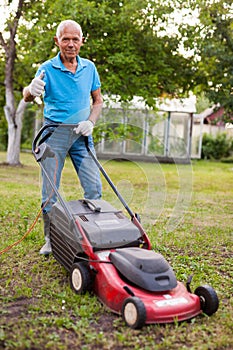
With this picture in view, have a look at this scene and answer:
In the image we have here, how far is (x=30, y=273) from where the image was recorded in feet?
11.9

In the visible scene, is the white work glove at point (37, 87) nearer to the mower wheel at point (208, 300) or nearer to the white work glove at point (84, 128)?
→ the white work glove at point (84, 128)

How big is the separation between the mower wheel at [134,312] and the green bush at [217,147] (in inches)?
836

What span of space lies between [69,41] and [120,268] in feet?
5.88

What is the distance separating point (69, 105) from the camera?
380 cm

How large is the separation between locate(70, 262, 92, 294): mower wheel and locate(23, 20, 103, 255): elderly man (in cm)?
86

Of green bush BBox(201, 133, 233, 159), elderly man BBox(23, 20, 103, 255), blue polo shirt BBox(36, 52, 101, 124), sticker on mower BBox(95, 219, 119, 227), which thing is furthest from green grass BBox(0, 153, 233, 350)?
green bush BBox(201, 133, 233, 159)

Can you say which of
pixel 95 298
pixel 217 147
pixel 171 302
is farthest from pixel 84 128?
pixel 217 147

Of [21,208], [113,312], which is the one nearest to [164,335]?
[113,312]

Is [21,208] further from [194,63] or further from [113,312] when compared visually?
[194,63]

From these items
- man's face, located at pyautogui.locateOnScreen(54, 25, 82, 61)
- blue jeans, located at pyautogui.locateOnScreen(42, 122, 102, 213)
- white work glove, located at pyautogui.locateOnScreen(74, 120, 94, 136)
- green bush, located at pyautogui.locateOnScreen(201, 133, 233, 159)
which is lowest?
green bush, located at pyautogui.locateOnScreen(201, 133, 233, 159)

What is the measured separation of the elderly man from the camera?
3.73 meters

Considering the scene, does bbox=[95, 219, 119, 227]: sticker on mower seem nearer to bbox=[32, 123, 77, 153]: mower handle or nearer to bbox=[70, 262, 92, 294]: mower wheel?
bbox=[70, 262, 92, 294]: mower wheel

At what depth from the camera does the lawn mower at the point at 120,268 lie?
2672 mm

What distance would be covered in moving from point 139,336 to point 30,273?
1.30m
